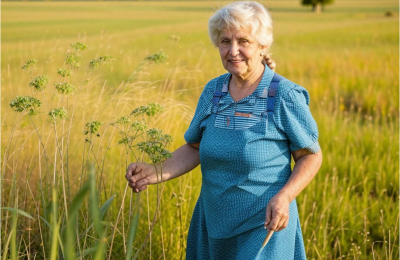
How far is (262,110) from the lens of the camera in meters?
2.23

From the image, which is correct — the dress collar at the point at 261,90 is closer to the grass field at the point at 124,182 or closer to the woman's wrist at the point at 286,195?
the grass field at the point at 124,182

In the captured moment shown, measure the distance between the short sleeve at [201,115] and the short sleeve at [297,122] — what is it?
37 centimetres

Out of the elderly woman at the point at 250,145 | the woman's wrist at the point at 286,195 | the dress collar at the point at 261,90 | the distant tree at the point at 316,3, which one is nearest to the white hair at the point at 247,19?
the elderly woman at the point at 250,145

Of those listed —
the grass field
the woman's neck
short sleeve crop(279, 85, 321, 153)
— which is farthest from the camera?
the grass field

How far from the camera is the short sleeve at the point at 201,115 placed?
241cm

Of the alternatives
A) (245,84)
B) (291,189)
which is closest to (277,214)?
(291,189)

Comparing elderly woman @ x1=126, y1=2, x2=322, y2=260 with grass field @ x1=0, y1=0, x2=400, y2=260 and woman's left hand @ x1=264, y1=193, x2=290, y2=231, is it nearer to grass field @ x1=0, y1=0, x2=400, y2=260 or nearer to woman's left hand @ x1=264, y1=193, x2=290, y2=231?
woman's left hand @ x1=264, y1=193, x2=290, y2=231

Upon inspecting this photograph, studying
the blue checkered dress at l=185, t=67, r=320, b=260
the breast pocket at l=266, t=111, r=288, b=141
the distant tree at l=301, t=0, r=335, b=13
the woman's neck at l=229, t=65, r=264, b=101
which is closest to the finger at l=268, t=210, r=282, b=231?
the blue checkered dress at l=185, t=67, r=320, b=260

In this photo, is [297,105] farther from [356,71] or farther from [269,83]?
[356,71]

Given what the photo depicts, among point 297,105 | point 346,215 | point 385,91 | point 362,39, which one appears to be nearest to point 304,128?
point 297,105

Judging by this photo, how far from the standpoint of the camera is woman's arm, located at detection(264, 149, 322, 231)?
203 cm

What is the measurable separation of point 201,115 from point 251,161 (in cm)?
36

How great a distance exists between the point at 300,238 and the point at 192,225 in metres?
0.56

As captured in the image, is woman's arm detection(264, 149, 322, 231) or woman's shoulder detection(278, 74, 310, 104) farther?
woman's shoulder detection(278, 74, 310, 104)
